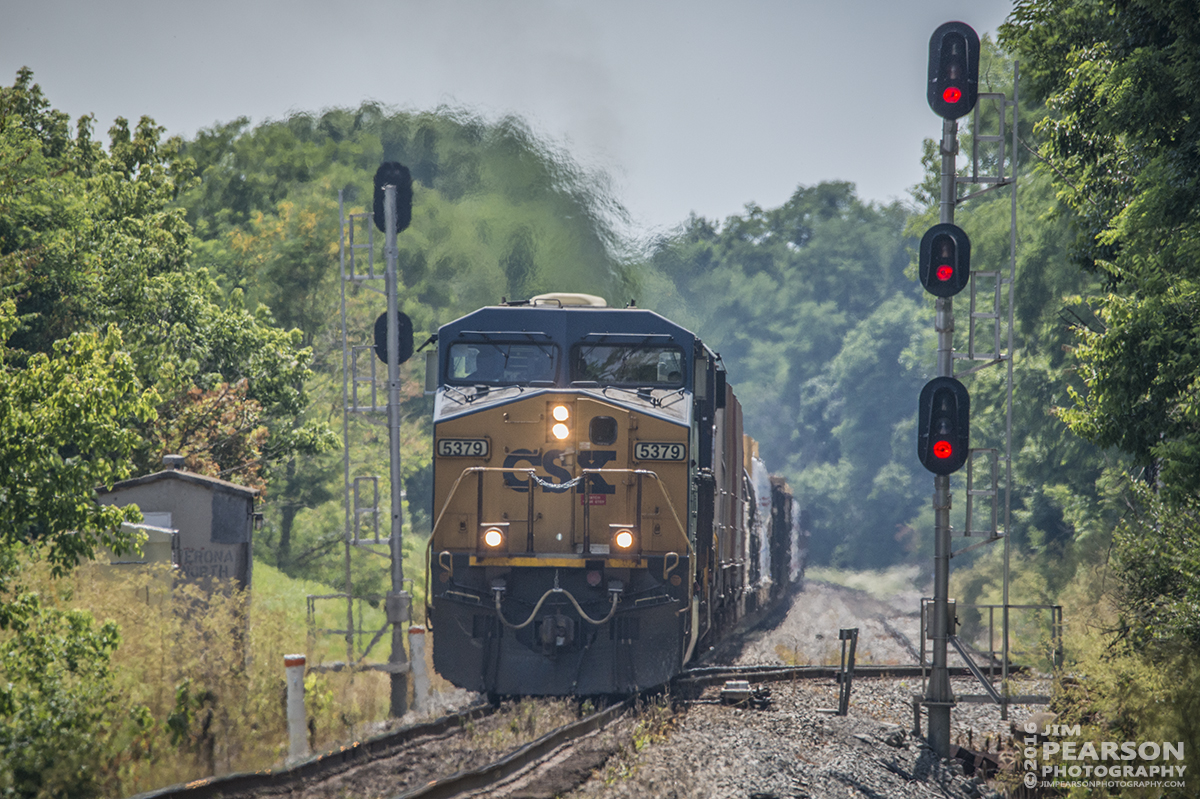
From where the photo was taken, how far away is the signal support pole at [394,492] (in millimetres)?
13203

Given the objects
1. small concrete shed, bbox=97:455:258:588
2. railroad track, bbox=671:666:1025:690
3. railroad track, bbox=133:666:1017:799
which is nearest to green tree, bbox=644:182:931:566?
railroad track, bbox=671:666:1025:690

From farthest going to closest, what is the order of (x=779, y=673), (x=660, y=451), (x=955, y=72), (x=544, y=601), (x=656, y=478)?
(x=779, y=673), (x=660, y=451), (x=656, y=478), (x=544, y=601), (x=955, y=72)

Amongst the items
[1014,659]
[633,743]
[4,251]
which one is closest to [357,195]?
[4,251]

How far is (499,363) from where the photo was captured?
13.4 meters

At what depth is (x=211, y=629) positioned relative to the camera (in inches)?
478

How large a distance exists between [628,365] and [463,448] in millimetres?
2183

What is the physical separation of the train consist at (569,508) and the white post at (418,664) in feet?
1.60

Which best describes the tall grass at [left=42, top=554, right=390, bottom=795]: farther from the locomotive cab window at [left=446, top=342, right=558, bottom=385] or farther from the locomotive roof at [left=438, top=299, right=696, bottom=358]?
the locomotive roof at [left=438, top=299, right=696, bottom=358]

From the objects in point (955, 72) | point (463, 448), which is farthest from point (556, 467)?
point (955, 72)

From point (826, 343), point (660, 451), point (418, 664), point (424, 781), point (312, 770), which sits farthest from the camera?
point (826, 343)

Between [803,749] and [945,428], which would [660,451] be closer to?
[945,428]

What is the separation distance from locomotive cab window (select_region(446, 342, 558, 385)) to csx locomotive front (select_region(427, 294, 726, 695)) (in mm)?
230

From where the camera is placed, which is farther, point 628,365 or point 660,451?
point 628,365

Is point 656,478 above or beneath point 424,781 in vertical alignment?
above
